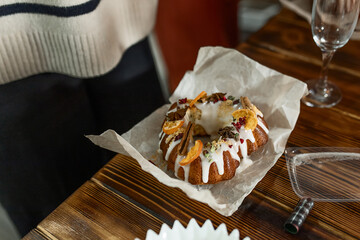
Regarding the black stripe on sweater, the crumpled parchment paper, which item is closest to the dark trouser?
the black stripe on sweater

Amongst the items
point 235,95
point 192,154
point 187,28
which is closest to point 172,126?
point 192,154

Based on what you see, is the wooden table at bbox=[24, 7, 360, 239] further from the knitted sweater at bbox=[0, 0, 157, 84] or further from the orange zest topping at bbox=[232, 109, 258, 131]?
the knitted sweater at bbox=[0, 0, 157, 84]

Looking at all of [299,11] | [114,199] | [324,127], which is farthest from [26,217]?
[299,11]

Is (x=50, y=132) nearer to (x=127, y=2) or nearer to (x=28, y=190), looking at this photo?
(x=28, y=190)

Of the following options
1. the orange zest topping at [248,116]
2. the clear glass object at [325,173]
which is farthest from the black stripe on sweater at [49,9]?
the clear glass object at [325,173]

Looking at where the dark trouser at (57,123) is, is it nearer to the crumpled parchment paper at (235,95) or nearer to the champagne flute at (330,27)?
the crumpled parchment paper at (235,95)

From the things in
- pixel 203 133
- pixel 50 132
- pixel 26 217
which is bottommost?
pixel 26 217
